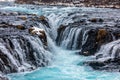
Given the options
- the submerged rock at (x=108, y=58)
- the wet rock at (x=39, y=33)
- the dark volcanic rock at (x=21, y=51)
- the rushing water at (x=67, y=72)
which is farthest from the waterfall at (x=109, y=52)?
the wet rock at (x=39, y=33)

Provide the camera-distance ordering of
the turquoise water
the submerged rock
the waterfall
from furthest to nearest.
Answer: the waterfall < the submerged rock < the turquoise water

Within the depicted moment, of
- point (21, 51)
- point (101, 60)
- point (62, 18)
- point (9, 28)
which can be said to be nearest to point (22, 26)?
point (9, 28)

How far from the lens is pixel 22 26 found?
31.5 meters

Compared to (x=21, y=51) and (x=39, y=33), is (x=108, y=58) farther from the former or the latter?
(x=39, y=33)

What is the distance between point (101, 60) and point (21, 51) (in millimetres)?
5353

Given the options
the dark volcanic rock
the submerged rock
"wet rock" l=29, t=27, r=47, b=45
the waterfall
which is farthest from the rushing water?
"wet rock" l=29, t=27, r=47, b=45

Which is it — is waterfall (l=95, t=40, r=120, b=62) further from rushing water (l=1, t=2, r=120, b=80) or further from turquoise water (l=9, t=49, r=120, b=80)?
turquoise water (l=9, t=49, r=120, b=80)

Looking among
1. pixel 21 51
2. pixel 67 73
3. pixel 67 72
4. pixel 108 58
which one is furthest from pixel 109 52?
pixel 21 51

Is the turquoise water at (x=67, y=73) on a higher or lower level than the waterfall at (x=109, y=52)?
lower

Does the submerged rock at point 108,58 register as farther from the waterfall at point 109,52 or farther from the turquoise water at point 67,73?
the turquoise water at point 67,73

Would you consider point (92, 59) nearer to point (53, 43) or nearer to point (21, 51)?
point (21, 51)

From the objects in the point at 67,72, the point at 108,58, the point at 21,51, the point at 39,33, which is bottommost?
the point at 67,72

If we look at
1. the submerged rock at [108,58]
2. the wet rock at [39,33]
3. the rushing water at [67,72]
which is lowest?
the rushing water at [67,72]

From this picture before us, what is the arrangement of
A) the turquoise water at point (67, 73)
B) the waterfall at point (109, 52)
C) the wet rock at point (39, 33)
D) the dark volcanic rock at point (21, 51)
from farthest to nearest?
the wet rock at point (39, 33) < the waterfall at point (109, 52) < the dark volcanic rock at point (21, 51) < the turquoise water at point (67, 73)
